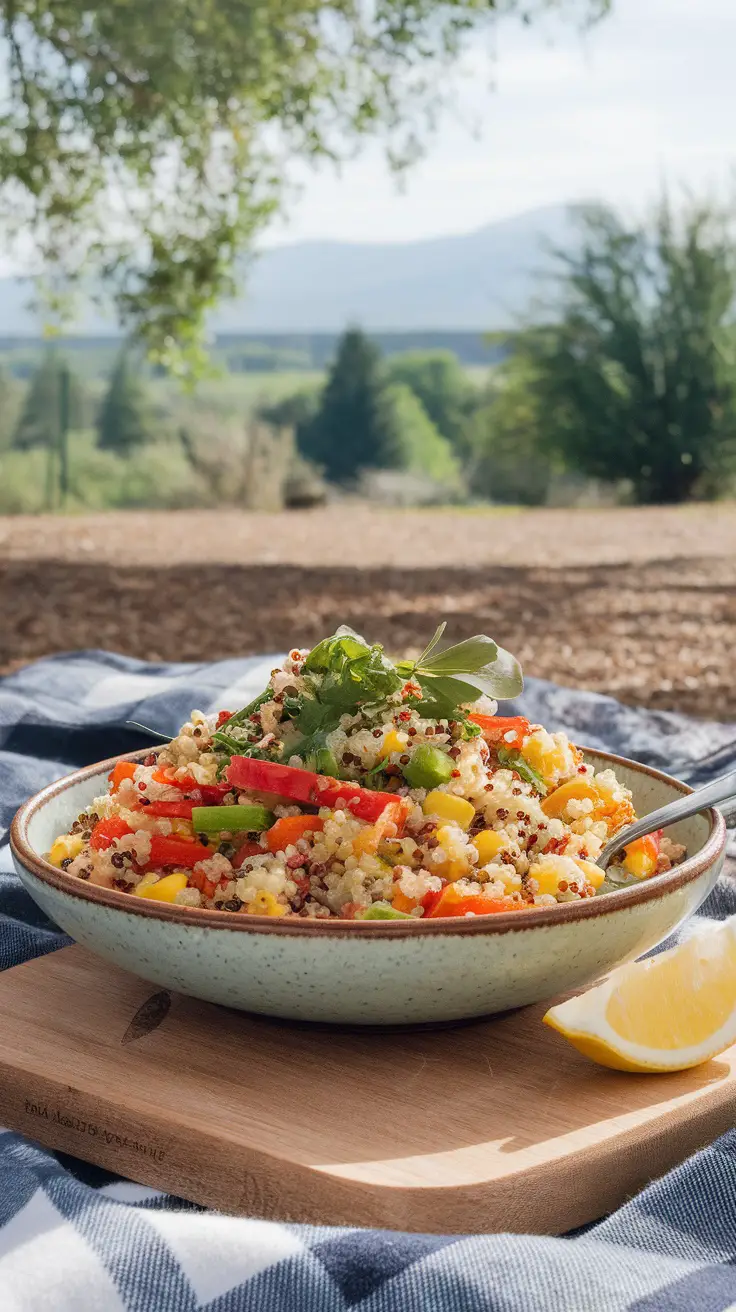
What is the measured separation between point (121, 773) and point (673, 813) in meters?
0.78

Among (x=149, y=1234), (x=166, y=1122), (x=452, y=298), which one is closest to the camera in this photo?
(x=149, y=1234)

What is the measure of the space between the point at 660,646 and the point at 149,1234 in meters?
6.56

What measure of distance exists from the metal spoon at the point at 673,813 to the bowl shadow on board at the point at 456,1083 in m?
0.23

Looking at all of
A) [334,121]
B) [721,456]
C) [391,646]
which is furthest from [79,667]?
[721,456]

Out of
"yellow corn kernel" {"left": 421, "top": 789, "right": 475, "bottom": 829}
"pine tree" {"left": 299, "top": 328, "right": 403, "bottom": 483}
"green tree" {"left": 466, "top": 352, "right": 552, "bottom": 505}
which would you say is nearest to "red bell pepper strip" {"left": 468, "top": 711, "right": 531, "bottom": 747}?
"yellow corn kernel" {"left": 421, "top": 789, "right": 475, "bottom": 829}

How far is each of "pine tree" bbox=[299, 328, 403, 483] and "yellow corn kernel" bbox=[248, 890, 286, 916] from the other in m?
19.2

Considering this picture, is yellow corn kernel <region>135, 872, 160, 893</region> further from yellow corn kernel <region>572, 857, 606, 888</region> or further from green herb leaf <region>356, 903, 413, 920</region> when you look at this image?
yellow corn kernel <region>572, 857, 606, 888</region>

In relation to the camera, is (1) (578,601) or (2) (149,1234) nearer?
(2) (149,1234)

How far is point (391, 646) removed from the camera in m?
7.59

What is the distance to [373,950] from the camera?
4.93 feet

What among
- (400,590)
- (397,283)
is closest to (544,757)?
(400,590)

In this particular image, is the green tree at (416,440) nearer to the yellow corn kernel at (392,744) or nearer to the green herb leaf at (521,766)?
the green herb leaf at (521,766)

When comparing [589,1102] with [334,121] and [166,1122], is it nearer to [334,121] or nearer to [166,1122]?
[166,1122]

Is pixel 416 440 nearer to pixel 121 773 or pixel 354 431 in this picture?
pixel 354 431
